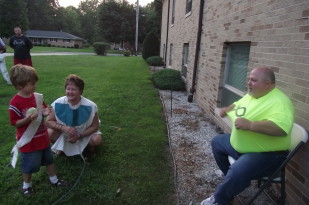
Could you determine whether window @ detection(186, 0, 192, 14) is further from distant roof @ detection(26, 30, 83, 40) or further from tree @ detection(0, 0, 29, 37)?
distant roof @ detection(26, 30, 83, 40)

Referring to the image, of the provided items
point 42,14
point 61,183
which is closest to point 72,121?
point 61,183

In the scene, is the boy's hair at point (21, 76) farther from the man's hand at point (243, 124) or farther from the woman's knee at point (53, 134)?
the man's hand at point (243, 124)

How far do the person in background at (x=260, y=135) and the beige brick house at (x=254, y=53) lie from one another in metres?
0.35

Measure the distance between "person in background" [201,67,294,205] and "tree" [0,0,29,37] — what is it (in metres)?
53.5

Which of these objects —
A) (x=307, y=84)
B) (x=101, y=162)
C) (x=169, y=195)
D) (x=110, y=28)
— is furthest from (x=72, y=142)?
(x=110, y=28)

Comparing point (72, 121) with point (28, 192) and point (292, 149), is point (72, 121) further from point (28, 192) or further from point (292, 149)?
point (292, 149)

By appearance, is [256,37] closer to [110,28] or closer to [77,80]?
[77,80]

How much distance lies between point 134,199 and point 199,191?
745 mm

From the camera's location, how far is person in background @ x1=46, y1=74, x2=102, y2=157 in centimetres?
332

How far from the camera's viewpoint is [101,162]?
12.0 ft

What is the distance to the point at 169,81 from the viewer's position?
898 centimetres

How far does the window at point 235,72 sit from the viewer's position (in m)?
4.39

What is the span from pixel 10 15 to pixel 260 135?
179 feet

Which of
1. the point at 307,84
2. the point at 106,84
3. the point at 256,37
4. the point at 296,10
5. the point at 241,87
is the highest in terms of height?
the point at 296,10
